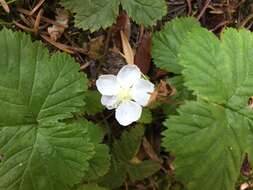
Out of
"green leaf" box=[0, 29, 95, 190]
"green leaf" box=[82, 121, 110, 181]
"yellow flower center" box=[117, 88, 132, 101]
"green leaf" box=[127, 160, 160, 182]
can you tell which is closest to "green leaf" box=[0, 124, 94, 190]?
"green leaf" box=[0, 29, 95, 190]

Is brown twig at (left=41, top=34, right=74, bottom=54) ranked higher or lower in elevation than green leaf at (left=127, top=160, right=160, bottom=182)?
higher

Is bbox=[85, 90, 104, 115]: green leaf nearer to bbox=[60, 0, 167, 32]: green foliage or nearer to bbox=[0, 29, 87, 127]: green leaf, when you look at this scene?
bbox=[0, 29, 87, 127]: green leaf

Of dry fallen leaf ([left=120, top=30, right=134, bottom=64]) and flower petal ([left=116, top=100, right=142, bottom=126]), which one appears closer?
flower petal ([left=116, top=100, right=142, bottom=126])

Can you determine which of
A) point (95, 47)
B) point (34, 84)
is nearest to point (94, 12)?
point (95, 47)

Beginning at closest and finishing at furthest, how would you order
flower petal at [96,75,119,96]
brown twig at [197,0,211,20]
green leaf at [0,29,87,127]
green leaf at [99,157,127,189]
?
green leaf at [0,29,87,127], flower petal at [96,75,119,96], green leaf at [99,157,127,189], brown twig at [197,0,211,20]

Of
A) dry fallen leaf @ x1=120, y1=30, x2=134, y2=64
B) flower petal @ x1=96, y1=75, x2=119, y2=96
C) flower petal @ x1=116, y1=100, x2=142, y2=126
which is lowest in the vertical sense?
flower petal @ x1=116, y1=100, x2=142, y2=126

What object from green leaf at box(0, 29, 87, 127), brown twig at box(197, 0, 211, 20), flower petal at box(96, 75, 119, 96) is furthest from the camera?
brown twig at box(197, 0, 211, 20)

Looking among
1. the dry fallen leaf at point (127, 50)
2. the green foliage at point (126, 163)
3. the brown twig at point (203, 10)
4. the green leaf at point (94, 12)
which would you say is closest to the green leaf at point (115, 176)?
the green foliage at point (126, 163)

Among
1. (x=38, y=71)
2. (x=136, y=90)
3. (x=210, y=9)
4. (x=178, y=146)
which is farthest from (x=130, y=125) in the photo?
(x=210, y=9)
